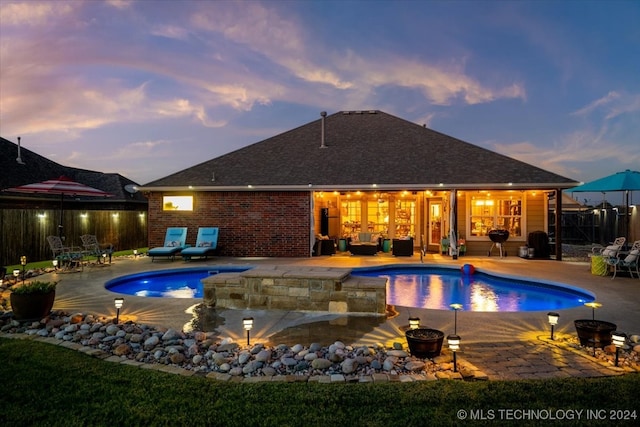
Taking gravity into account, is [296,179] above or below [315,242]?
above

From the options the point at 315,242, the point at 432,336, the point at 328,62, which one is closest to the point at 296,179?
the point at 315,242

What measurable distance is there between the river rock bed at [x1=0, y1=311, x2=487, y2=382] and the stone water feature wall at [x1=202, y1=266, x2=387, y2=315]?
1.67 m

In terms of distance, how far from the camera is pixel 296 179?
49.2ft

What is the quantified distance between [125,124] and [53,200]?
576 centimetres

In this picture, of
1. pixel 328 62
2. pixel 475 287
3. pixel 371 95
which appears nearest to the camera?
pixel 475 287

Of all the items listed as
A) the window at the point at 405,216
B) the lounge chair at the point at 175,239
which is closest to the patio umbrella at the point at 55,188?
the lounge chair at the point at 175,239

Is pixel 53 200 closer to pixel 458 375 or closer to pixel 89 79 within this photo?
pixel 89 79

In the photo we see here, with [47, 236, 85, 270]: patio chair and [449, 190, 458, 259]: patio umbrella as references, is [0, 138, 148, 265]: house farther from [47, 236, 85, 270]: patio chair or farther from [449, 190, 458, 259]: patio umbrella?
[449, 190, 458, 259]: patio umbrella

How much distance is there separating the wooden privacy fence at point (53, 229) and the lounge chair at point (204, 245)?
5.15 m

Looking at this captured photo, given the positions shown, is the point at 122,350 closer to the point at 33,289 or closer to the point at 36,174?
the point at 33,289

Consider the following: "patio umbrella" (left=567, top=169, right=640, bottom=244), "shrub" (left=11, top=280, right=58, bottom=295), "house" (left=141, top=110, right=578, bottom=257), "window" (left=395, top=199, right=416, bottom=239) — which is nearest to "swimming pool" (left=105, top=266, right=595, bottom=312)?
"house" (left=141, top=110, right=578, bottom=257)

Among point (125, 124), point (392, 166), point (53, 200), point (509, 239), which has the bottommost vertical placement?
point (509, 239)

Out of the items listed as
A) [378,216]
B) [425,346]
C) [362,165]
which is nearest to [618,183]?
[362,165]

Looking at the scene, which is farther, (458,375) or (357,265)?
(357,265)
